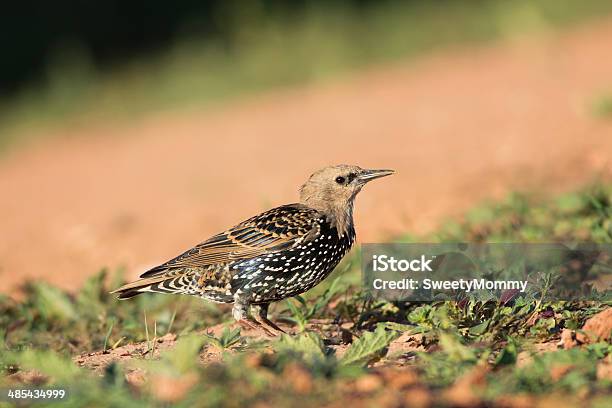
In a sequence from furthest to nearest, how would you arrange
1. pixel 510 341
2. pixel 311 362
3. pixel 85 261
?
1. pixel 85 261
2. pixel 510 341
3. pixel 311 362

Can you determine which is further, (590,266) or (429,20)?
(429,20)

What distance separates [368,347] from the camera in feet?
14.5

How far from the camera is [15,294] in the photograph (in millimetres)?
6668

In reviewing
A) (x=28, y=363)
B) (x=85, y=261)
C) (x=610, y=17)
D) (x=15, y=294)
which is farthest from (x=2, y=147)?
(x=28, y=363)

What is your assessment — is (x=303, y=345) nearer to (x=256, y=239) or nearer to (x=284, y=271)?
(x=284, y=271)

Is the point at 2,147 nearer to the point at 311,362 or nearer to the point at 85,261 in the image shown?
the point at 85,261

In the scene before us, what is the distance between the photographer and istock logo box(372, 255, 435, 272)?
5707 mm

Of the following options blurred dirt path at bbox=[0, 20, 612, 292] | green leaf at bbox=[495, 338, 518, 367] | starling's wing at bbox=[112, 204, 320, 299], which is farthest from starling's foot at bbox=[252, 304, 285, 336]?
blurred dirt path at bbox=[0, 20, 612, 292]

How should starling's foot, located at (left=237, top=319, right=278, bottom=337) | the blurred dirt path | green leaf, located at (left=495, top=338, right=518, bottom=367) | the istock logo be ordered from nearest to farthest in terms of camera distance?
green leaf, located at (left=495, top=338, right=518, bottom=367) < starling's foot, located at (left=237, top=319, right=278, bottom=337) < the istock logo < the blurred dirt path

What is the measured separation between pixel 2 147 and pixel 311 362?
1021 centimetres

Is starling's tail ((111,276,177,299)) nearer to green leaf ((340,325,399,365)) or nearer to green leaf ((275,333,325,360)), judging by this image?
green leaf ((275,333,325,360))

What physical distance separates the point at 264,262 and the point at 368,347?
1014 mm
